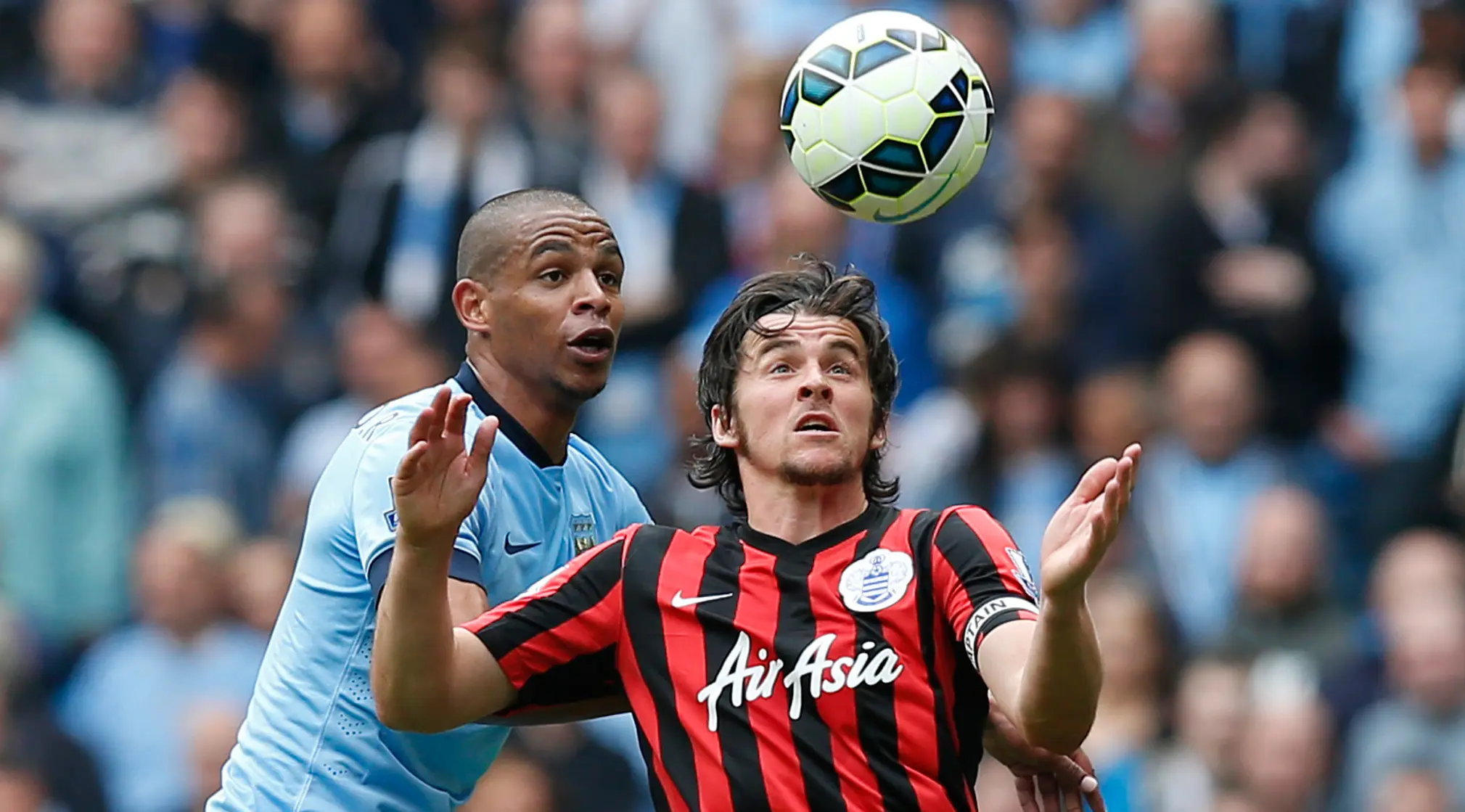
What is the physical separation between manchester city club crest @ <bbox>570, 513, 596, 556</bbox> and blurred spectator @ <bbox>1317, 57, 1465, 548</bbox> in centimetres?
506

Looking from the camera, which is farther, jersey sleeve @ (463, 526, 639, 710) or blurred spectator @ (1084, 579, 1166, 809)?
blurred spectator @ (1084, 579, 1166, 809)

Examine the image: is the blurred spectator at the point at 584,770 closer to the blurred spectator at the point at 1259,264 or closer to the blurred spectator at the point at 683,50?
the blurred spectator at the point at 1259,264

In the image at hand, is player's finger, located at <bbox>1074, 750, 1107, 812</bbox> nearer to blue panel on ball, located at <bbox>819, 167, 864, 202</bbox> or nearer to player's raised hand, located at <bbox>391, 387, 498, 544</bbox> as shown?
player's raised hand, located at <bbox>391, 387, 498, 544</bbox>

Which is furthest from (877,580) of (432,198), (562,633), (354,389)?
(432,198)

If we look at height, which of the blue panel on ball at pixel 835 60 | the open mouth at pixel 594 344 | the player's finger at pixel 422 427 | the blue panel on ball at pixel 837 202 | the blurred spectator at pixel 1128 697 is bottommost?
the blurred spectator at pixel 1128 697

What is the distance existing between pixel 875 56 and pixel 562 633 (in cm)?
199

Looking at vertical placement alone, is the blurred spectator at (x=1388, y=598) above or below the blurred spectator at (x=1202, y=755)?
above

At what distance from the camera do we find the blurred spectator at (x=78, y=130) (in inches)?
464

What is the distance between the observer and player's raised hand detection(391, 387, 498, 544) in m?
4.67

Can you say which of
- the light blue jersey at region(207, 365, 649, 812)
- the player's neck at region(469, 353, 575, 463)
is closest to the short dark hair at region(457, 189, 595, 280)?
the player's neck at region(469, 353, 575, 463)

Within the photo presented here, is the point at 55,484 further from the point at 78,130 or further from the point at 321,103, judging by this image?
the point at 321,103

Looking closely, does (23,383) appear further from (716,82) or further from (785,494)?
(785,494)

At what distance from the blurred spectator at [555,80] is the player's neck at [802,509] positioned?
20.3 ft

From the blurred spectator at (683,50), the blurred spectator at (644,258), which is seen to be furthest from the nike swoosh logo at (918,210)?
the blurred spectator at (683,50)
